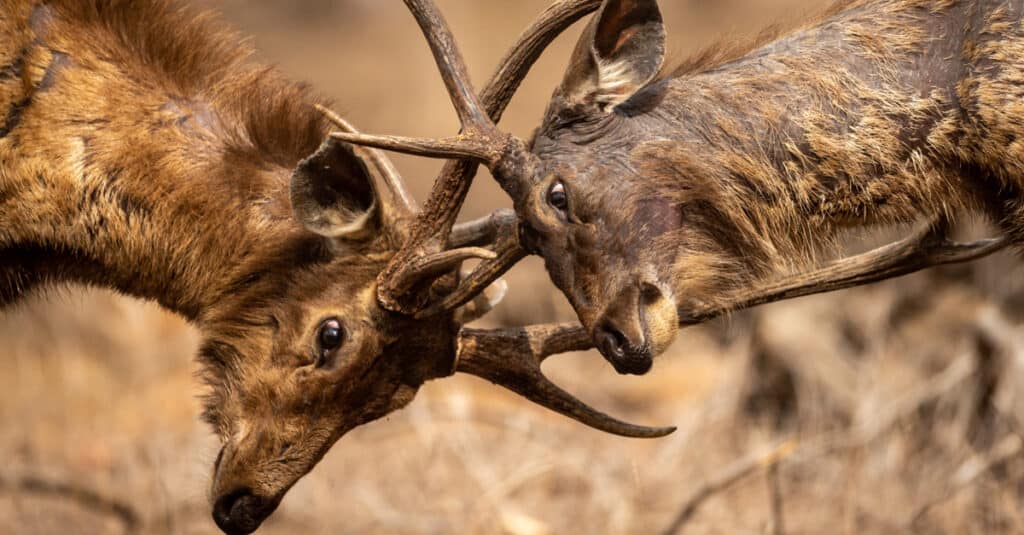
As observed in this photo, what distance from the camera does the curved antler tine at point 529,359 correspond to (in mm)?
3920

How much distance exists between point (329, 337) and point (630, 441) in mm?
3568

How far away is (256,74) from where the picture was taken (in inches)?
166

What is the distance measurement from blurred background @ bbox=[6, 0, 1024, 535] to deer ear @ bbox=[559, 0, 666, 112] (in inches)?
19.1

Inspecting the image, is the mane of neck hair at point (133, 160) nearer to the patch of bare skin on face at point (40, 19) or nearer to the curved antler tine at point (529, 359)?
the patch of bare skin on face at point (40, 19)

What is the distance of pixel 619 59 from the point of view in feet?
12.2

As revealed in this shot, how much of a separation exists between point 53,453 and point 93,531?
1476mm

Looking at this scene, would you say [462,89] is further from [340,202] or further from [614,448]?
[614,448]

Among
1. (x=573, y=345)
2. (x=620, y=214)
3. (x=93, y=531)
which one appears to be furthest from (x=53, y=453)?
(x=620, y=214)

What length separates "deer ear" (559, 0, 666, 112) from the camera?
365 centimetres

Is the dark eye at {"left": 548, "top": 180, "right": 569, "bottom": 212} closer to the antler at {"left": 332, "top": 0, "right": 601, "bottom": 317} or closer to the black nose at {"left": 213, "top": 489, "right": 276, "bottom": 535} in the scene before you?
the antler at {"left": 332, "top": 0, "right": 601, "bottom": 317}

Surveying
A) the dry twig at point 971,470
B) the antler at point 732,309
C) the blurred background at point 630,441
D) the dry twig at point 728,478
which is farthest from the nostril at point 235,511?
the dry twig at point 971,470

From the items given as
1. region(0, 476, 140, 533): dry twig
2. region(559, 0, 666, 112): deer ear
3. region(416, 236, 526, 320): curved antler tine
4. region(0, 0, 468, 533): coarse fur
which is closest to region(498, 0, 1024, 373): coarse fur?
region(559, 0, 666, 112): deer ear

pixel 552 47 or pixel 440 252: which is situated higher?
pixel 440 252

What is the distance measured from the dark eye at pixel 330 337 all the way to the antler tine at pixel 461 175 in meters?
0.18
